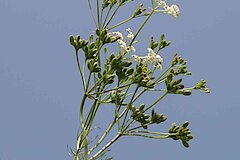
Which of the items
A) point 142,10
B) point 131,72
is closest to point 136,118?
point 131,72

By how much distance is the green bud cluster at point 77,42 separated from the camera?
7.43 feet

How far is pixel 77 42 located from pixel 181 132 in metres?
0.73

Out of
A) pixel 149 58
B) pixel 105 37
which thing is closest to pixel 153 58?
pixel 149 58

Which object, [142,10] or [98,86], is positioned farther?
[142,10]

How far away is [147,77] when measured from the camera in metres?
2.17

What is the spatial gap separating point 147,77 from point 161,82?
16cm

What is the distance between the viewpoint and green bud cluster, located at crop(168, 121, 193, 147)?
2.27 meters

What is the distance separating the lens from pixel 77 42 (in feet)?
7.55

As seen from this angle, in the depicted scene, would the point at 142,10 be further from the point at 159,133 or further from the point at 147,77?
the point at 159,133

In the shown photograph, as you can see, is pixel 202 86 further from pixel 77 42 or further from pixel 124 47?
pixel 77 42

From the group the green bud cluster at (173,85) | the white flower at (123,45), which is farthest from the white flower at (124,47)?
the green bud cluster at (173,85)

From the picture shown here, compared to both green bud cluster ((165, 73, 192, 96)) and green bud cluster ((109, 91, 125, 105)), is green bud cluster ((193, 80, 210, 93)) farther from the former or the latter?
green bud cluster ((109, 91, 125, 105))

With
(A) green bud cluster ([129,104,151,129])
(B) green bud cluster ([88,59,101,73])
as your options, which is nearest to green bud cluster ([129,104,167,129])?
(A) green bud cluster ([129,104,151,129])

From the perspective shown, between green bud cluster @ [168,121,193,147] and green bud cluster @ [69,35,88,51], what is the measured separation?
640 millimetres
